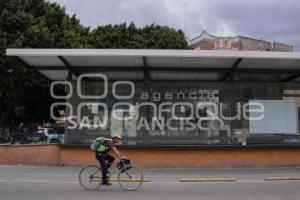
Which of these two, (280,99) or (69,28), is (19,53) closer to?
(280,99)

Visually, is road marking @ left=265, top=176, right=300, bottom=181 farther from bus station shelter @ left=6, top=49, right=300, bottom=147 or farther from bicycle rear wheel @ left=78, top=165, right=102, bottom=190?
bicycle rear wheel @ left=78, top=165, right=102, bottom=190

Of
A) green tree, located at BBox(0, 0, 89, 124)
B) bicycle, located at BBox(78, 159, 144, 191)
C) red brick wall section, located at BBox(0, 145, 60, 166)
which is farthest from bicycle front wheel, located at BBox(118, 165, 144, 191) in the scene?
green tree, located at BBox(0, 0, 89, 124)

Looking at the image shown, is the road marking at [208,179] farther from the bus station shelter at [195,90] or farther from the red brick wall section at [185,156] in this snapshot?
the bus station shelter at [195,90]

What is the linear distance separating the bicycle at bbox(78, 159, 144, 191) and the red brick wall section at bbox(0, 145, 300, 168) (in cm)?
688

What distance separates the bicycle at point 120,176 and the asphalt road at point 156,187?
206mm

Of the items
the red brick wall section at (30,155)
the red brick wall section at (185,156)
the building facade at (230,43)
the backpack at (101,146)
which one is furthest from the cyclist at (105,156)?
the building facade at (230,43)

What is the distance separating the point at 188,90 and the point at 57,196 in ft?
35.4

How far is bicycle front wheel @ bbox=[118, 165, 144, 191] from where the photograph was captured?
14250 millimetres

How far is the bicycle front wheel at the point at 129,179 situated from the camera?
14250 millimetres

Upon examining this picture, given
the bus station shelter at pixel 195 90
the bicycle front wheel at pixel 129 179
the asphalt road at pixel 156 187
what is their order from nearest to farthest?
the asphalt road at pixel 156 187
the bicycle front wheel at pixel 129 179
the bus station shelter at pixel 195 90

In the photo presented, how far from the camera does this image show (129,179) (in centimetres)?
1427

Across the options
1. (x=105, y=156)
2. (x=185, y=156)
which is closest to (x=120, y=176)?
(x=105, y=156)

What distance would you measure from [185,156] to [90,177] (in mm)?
7619

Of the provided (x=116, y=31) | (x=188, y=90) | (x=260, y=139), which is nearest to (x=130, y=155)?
(x=188, y=90)
